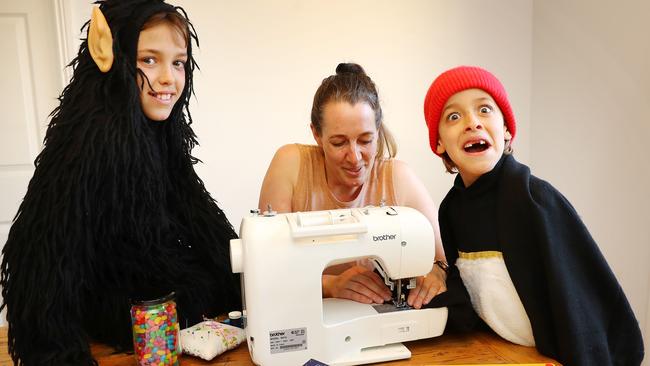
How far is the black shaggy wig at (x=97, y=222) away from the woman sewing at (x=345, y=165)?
0.41 metres

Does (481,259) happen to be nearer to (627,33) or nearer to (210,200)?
(210,200)

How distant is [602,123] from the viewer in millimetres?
1817

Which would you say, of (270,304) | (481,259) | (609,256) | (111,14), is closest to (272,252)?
(270,304)

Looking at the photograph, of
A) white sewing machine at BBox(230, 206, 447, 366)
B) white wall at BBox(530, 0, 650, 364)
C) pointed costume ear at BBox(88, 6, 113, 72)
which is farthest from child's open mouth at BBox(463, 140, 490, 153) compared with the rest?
white wall at BBox(530, 0, 650, 364)

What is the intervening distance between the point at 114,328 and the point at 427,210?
862 millimetres

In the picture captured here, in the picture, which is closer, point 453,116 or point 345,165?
point 453,116

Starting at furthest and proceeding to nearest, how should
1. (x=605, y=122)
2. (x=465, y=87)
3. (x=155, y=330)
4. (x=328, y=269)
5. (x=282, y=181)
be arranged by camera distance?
(x=605, y=122)
(x=282, y=181)
(x=328, y=269)
(x=465, y=87)
(x=155, y=330)

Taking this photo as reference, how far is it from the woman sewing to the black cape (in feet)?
0.95

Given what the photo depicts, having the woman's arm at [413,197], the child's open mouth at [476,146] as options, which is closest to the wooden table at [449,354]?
the woman's arm at [413,197]

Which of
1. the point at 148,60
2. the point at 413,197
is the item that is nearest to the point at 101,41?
the point at 148,60

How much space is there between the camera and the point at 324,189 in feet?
4.51

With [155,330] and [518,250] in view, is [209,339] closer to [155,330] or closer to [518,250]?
[155,330]

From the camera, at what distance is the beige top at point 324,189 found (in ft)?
4.42

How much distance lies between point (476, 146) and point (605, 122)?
1.20m
